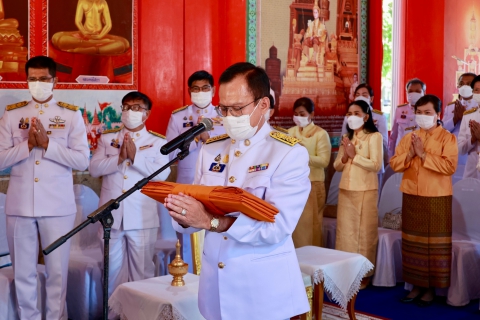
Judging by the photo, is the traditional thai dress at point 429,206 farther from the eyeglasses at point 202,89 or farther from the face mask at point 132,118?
the face mask at point 132,118

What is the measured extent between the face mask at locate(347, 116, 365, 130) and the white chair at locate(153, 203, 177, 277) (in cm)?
188

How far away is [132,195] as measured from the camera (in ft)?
16.5

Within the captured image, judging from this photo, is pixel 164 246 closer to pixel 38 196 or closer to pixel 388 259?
pixel 38 196

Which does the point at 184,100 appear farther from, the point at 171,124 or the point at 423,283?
the point at 423,283

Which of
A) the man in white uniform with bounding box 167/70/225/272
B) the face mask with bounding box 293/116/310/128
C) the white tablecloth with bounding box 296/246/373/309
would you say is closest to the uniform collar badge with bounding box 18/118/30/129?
the man in white uniform with bounding box 167/70/225/272

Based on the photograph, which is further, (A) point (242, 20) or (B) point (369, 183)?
(A) point (242, 20)

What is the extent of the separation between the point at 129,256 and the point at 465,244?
9.78ft

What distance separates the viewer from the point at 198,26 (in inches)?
260

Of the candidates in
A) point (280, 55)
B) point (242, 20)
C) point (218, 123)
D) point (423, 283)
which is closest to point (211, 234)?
point (218, 123)

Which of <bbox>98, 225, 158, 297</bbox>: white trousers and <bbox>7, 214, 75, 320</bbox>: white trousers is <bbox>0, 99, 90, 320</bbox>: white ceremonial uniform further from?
<bbox>98, 225, 158, 297</bbox>: white trousers

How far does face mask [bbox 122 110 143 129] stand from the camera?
5016mm

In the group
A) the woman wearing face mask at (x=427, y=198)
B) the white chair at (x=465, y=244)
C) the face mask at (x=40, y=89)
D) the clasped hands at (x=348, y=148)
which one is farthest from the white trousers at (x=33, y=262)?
the white chair at (x=465, y=244)

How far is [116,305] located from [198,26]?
3469 mm

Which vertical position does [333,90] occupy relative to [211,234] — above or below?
above
